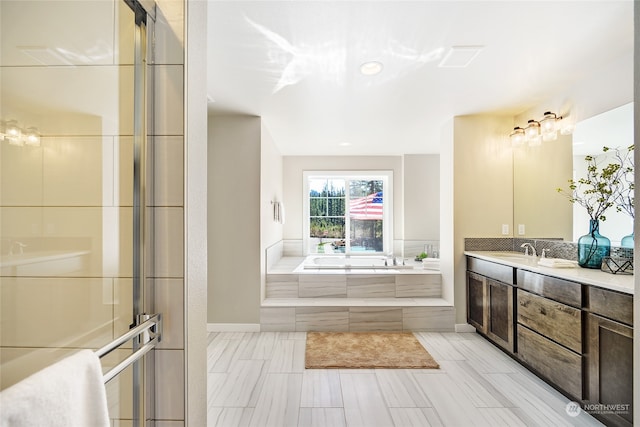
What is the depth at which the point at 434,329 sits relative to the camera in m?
3.59

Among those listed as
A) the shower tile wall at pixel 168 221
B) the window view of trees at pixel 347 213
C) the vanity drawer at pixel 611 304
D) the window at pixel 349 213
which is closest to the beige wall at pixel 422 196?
the window at pixel 349 213

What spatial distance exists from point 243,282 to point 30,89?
3.08m

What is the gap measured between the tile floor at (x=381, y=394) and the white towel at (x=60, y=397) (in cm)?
157

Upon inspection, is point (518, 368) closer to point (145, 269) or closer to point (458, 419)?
point (458, 419)

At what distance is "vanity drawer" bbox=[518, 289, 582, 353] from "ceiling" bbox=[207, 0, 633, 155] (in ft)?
5.35

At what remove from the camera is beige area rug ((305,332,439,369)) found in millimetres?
2768

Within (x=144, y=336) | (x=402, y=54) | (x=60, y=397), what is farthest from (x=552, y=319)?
(x=60, y=397)

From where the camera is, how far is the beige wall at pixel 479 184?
3.61 meters

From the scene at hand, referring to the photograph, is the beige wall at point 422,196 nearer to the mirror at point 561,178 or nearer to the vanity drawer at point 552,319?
the mirror at point 561,178

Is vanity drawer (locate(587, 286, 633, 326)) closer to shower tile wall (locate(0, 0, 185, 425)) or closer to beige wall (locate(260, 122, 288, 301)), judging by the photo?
shower tile wall (locate(0, 0, 185, 425))

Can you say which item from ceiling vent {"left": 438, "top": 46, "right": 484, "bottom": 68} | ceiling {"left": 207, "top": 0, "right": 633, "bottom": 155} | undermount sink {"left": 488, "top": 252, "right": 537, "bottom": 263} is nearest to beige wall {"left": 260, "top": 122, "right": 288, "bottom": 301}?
ceiling {"left": 207, "top": 0, "right": 633, "bottom": 155}

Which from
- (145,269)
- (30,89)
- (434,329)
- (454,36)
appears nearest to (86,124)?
(30,89)

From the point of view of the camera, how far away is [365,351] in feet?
9.98

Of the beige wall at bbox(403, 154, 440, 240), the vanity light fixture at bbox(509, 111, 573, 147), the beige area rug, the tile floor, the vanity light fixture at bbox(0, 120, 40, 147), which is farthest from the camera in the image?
the beige wall at bbox(403, 154, 440, 240)
